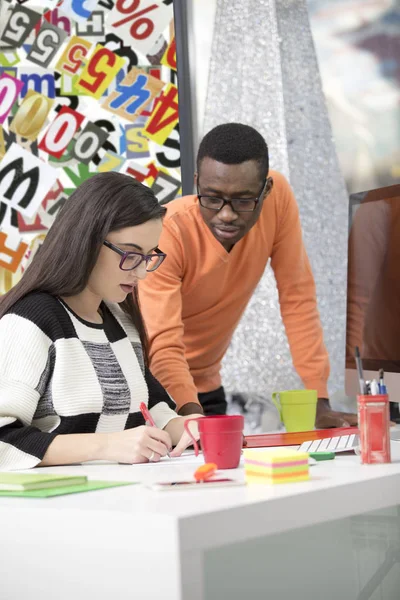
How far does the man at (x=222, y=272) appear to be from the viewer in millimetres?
2057

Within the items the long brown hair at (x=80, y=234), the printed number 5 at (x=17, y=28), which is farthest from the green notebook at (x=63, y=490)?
the printed number 5 at (x=17, y=28)

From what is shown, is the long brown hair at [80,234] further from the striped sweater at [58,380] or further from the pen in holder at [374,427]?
the pen in holder at [374,427]

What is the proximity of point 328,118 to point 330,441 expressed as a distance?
185 cm

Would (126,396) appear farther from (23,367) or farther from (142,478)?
(142,478)

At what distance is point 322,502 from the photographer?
1024 mm

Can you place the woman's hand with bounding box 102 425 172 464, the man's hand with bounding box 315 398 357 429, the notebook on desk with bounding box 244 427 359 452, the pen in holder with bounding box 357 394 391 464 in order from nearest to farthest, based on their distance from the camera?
the pen in holder with bounding box 357 394 391 464, the woman's hand with bounding box 102 425 172 464, the notebook on desk with bounding box 244 427 359 452, the man's hand with bounding box 315 398 357 429

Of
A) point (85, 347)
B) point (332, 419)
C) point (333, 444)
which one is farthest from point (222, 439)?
point (332, 419)

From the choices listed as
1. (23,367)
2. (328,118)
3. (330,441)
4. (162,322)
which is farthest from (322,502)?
(328,118)

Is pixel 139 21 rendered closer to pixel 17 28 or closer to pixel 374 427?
pixel 17 28

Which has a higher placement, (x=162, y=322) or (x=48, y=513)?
(x=162, y=322)

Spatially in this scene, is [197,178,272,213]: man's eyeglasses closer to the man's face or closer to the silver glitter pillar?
the man's face

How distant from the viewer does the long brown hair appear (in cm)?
159

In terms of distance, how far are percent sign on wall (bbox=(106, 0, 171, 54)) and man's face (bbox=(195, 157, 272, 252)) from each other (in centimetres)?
124

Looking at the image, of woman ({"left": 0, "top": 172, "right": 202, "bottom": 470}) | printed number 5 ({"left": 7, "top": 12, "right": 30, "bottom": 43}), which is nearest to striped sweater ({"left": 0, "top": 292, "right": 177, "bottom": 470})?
woman ({"left": 0, "top": 172, "right": 202, "bottom": 470})
